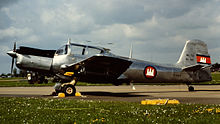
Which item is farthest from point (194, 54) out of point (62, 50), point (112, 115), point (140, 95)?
point (112, 115)

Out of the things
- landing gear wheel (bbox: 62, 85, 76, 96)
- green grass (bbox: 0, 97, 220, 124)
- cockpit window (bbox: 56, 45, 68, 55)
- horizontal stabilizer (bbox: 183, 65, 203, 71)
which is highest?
cockpit window (bbox: 56, 45, 68, 55)

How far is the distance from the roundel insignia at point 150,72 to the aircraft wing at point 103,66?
169 cm

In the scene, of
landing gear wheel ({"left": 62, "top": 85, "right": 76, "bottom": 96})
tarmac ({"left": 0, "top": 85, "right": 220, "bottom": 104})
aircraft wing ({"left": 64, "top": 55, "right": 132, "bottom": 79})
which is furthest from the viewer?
landing gear wheel ({"left": 62, "top": 85, "right": 76, "bottom": 96})

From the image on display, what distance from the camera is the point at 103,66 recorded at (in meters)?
13.9

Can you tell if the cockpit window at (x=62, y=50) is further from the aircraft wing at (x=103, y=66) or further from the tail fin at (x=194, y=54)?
the tail fin at (x=194, y=54)

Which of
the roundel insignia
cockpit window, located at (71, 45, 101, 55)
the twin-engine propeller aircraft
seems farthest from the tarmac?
cockpit window, located at (71, 45, 101, 55)

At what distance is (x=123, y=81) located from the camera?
14531mm

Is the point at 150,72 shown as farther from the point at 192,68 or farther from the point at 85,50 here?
the point at 85,50

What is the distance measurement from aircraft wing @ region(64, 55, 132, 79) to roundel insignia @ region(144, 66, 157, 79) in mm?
1689

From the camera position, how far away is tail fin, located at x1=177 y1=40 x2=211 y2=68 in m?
17.7

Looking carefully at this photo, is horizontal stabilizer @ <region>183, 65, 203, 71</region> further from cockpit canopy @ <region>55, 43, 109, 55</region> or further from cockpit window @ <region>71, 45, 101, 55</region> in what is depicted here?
cockpit window @ <region>71, 45, 101, 55</region>

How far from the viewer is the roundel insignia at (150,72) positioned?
15.3 metres

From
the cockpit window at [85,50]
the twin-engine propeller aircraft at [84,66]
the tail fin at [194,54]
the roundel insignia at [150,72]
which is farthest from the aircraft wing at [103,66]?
the tail fin at [194,54]

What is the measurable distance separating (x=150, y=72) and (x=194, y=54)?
5.05 metres
